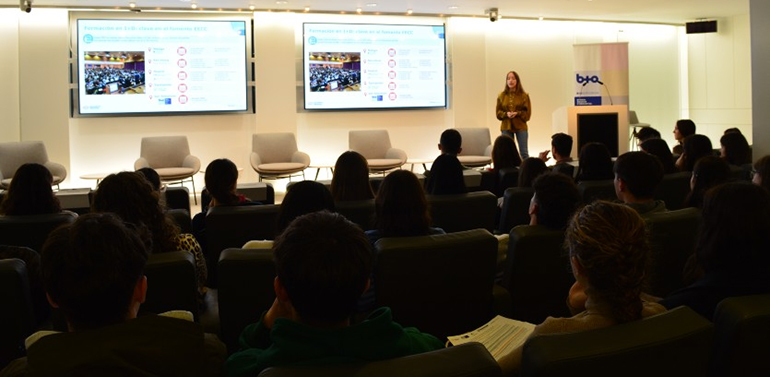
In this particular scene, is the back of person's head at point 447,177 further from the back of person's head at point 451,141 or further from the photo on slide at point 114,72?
the photo on slide at point 114,72

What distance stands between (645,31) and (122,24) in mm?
9320

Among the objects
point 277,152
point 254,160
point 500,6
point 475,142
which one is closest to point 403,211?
point 254,160

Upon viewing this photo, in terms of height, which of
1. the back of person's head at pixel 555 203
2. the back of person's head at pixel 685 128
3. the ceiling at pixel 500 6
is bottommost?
the back of person's head at pixel 555 203

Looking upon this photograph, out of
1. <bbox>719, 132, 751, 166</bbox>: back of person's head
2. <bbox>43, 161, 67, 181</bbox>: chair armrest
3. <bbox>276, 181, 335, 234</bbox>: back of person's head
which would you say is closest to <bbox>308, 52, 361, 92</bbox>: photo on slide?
<bbox>43, 161, 67, 181</bbox>: chair armrest

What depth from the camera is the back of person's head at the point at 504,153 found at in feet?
21.2

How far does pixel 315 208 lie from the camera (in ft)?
11.3

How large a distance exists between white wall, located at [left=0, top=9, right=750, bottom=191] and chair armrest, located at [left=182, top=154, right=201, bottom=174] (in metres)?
0.85

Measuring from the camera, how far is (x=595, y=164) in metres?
5.17

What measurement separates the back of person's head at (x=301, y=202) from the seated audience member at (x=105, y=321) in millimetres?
1637

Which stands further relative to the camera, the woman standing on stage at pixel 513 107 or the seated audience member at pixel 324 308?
the woman standing on stage at pixel 513 107

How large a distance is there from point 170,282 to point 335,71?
845 cm

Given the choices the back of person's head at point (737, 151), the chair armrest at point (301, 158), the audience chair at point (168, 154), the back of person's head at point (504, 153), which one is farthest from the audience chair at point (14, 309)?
the chair armrest at point (301, 158)

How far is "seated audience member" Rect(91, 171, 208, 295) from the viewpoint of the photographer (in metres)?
3.18

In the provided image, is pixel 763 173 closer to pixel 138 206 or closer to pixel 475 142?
pixel 138 206
